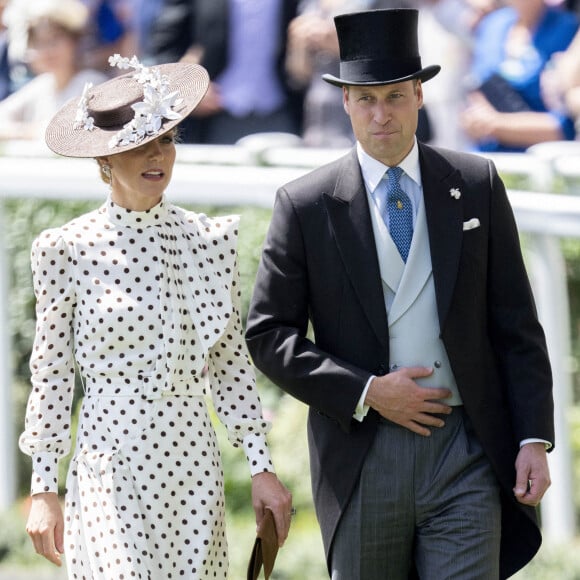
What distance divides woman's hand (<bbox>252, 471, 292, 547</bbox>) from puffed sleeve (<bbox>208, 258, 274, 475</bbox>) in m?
0.13

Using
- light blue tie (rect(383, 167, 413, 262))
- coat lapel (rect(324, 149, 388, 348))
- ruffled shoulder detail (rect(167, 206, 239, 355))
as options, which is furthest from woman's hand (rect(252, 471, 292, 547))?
light blue tie (rect(383, 167, 413, 262))

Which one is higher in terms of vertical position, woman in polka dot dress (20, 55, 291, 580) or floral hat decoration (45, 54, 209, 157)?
floral hat decoration (45, 54, 209, 157)

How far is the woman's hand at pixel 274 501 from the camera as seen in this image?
4.08 m

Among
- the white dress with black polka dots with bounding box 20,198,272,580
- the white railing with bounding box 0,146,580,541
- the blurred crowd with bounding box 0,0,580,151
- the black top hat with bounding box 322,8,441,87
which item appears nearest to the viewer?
the white dress with black polka dots with bounding box 20,198,272,580

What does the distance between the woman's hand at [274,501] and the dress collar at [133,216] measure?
0.75m

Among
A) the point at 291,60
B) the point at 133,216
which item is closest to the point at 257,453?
the point at 133,216

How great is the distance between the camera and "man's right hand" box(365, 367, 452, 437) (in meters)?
4.15

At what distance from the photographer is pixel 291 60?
324 inches

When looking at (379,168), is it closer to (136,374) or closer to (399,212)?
(399,212)

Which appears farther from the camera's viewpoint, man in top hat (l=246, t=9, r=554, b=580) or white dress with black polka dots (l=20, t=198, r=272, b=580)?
man in top hat (l=246, t=9, r=554, b=580)

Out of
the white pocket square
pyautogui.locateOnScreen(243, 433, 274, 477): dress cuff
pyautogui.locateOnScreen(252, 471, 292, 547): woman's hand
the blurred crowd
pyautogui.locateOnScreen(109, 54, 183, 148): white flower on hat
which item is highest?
pyautogui.locateOnScreen(109, 54, 183, 148): white flower on hat

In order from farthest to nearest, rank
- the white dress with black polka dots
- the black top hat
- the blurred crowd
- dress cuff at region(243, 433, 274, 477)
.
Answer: the blurred crowd < the black top hat < dress cuff at region(243, 433, 274, 477) < the white dress with black polka dots

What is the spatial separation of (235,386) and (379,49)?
1.02m

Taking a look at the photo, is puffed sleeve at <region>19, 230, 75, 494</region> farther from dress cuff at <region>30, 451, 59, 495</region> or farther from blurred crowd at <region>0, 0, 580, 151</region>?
blurred crowd at <region>0, 0, 580, 151</region>
